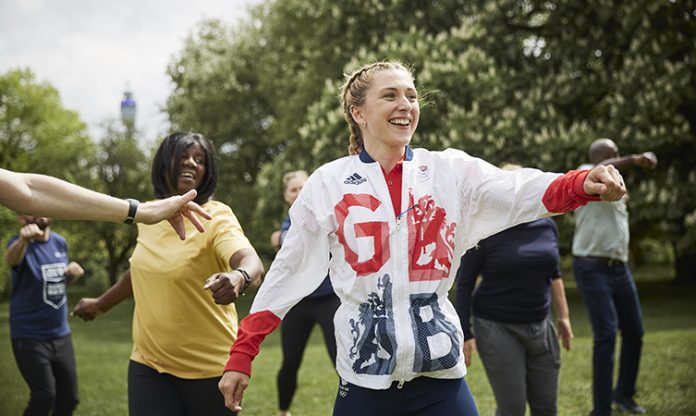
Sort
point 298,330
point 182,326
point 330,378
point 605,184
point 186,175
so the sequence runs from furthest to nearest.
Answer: point 330,378 → point 298,330 → point 186,175 → point 182,326 → point 605,184

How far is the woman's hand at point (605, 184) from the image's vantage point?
2695mm

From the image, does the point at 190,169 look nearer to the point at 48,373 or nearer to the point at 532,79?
the point at 48,373

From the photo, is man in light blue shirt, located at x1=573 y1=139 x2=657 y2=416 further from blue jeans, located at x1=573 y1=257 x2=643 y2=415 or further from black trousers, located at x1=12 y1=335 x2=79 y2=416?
black trousers, located at x1=12 y1=335 x2=79 y2=416

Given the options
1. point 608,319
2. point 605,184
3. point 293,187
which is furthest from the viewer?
point 293,187

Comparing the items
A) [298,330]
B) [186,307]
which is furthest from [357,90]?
[298,330]

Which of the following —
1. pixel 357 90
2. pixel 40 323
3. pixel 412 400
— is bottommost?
pixel 40 323

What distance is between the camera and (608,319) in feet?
22.4

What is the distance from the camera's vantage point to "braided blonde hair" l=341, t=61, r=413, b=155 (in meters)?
3.31

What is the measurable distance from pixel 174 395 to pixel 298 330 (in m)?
3.42

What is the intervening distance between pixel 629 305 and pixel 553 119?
33.8 ft

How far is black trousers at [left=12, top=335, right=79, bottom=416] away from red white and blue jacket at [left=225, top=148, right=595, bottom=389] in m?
4.19

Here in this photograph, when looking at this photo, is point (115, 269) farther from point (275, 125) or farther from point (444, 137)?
point (444, 137)

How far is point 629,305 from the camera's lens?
705 cm

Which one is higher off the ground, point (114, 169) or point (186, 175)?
point (114, 169)
